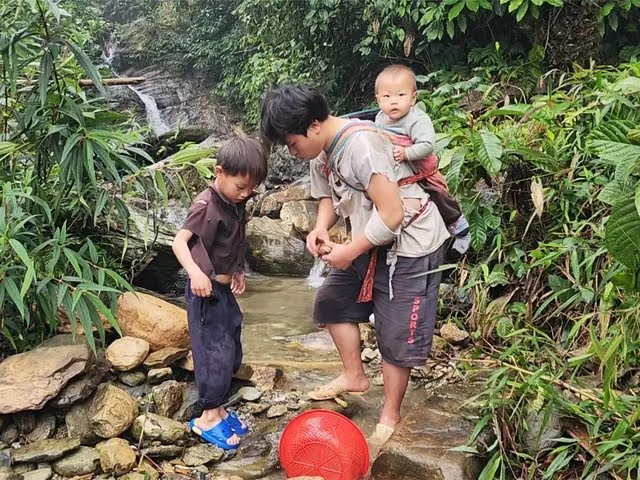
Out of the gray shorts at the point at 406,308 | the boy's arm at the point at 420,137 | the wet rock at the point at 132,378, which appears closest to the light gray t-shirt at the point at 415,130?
the boy's arm at the point at 420,137

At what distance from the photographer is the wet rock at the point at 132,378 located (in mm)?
2947

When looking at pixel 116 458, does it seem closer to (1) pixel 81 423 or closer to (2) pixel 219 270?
(1) pixel 81 423

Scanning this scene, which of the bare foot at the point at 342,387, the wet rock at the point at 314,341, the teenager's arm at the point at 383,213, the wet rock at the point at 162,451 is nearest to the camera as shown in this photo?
the teenager's arm at the point at 383,213

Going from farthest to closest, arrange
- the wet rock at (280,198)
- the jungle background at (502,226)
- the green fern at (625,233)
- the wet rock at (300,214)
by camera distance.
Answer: the wet rock at (280,198)
the wet rock at (300,214)
the jungle background at (502,226)
the green fern at (625,233)

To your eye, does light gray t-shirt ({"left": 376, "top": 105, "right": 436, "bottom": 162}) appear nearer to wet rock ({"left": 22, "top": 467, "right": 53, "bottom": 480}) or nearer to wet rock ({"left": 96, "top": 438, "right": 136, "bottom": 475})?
wet rock ({"left": 96, "top": 438, "right": 136, "bottom": 475})

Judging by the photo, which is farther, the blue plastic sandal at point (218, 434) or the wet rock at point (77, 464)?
the blue plastic sandal at point (218, 434)

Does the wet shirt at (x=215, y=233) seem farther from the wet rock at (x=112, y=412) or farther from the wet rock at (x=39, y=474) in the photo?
the wet rock at (x=39, y=474)

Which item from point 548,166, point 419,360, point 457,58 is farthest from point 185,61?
point 419,360

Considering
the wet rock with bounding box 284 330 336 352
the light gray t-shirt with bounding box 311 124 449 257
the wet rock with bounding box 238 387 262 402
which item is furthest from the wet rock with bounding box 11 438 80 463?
the wet rock with bounding box 284 330 336 352

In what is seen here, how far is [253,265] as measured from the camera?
6.55 metres

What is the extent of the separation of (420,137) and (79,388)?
6.67ft

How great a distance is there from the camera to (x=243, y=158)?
2447mm

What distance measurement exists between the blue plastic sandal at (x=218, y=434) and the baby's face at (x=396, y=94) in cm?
170

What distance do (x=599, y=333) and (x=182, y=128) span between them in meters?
9.55
